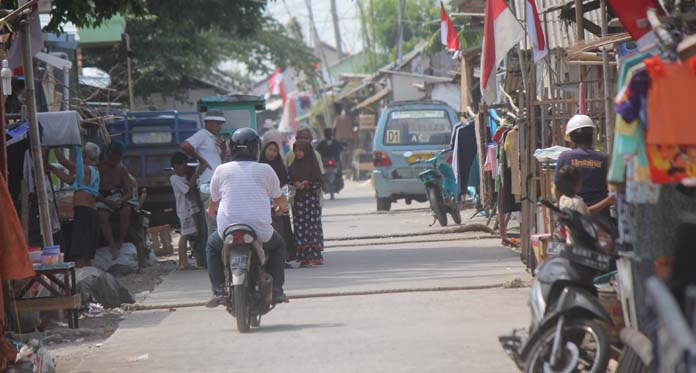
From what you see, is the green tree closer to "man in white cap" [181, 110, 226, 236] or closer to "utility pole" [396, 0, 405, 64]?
"utility pole" [396, 0, 405, 64]

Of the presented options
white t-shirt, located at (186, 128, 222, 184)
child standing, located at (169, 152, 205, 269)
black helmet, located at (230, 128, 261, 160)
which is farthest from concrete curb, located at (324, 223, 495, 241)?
black helmet, located at (230, 128, 261, 160)

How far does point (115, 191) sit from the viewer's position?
1605cm

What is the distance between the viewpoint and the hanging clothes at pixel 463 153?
60.2 feet

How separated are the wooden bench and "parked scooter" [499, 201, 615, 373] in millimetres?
4590

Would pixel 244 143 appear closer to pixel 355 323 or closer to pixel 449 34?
pixel 355 323

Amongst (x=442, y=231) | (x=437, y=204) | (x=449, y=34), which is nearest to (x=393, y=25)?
(x=449, y=34)

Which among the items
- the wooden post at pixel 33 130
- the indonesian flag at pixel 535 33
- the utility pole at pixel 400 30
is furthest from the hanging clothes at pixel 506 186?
the utility pole at pixel 400 30

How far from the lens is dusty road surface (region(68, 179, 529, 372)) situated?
870cm

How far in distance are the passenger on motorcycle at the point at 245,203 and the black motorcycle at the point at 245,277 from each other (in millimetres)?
121

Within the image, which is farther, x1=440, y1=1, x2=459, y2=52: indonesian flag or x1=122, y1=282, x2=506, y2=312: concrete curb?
x1=440, y1=1, x2=459, y2=52: indonesian flag

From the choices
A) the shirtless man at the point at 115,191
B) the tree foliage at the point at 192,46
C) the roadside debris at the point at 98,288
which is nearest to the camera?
the roadside debris at the point at 98,288

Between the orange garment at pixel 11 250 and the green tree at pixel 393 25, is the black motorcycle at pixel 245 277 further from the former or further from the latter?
the green tree at pixel 393 25

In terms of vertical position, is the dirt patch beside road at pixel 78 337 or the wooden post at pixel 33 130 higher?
the wooden post at pixel 33 130

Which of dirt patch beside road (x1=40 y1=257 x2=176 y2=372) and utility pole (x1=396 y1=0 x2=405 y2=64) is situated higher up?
utility pole (x1=396 y1=0 x2=405 y2=64)
